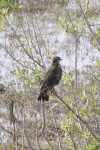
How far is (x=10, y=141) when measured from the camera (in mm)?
3834

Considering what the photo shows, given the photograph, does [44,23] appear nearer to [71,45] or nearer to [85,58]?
[71,45]

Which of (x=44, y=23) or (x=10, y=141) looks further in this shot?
(x=44, y=23)

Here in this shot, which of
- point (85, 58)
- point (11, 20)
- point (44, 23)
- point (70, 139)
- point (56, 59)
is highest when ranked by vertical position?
point (11, 20)

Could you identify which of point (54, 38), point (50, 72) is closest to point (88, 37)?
point (54, 38)

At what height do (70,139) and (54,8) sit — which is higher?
(54,8)

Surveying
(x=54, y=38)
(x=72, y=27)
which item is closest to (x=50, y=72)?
(x=72, y=27)

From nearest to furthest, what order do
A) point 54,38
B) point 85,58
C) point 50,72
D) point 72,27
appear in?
1. point 50,72
2. point 72,27
3. point 85,58
4. point 54,38

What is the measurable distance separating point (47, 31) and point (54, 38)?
31 centimetres

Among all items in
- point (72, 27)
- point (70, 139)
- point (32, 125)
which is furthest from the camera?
point (32, 125)

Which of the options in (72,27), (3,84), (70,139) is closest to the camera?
(70,139)

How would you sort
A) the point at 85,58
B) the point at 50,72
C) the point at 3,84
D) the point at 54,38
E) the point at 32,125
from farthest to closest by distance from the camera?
the point at 54,38, the point at 85,58, the point at 3,84, the point at 32,125, the point at 50,72

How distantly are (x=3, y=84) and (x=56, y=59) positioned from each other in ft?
8.86

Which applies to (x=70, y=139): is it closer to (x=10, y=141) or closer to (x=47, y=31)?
(x=10, y=141)

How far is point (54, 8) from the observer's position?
5387mm
